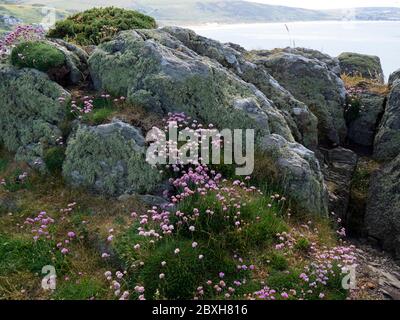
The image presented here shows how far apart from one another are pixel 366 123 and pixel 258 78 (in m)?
4.78

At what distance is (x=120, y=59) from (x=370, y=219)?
28.0 ft

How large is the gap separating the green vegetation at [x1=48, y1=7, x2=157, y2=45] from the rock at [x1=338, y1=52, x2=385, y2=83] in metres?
12.7

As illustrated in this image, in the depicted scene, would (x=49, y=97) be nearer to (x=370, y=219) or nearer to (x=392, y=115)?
(x=370, y=219)

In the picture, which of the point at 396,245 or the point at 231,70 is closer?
the point at 396,245

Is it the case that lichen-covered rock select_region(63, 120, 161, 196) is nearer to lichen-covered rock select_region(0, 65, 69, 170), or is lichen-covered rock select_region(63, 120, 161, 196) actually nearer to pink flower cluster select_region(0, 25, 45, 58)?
lichen-covered rock select_region(0, 65, 69, 170)

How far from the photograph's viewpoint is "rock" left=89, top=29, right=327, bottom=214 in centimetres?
1141

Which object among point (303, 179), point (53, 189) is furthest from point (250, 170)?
point (53, 189)

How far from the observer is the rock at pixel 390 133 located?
1483 centimetres

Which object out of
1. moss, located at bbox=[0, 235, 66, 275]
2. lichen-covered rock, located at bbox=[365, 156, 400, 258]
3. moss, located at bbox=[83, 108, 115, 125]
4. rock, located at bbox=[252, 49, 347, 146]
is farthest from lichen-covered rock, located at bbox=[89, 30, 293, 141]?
moss, located at bbox=[0, 235, 66, 275]

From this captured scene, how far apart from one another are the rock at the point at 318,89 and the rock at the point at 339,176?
0.80 m

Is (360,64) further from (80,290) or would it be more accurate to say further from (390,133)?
(80,290)

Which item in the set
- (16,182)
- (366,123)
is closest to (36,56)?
(16,182)

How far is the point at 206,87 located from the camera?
12242 millimetres

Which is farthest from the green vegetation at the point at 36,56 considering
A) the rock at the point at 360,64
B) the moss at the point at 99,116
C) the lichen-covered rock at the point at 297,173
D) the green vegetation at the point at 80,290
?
the rock at the point at 360,64
